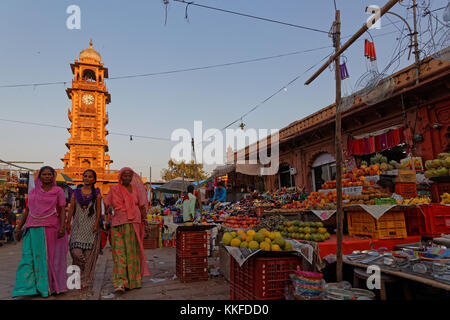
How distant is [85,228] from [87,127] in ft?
102

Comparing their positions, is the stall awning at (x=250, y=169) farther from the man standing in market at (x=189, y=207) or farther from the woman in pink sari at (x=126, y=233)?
the woman in pink sari at (x=126, y=233)

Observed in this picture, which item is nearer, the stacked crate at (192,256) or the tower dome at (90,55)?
the stacked crate at (192,256)

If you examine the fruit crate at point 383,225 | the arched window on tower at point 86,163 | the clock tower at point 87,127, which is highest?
the clock tower at point 87,127

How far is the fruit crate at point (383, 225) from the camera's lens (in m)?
4.62

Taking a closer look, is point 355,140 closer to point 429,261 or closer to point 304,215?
point 304,215

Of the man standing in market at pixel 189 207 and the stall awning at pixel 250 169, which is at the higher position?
the stall awning at pixel 250 169

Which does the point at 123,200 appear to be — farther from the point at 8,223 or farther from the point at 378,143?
the point at 8,223

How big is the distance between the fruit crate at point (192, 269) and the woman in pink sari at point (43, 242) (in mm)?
1647

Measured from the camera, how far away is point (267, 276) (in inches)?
108

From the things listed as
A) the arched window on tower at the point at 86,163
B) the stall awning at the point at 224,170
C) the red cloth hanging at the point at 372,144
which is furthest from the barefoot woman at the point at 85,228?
the arched window on tower at the point at 86,163

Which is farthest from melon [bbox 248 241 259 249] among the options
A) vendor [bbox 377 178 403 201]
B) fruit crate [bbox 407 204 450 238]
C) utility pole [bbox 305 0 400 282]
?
vendor [bbox 377 178 403 201]

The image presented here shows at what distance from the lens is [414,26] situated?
812 cm
